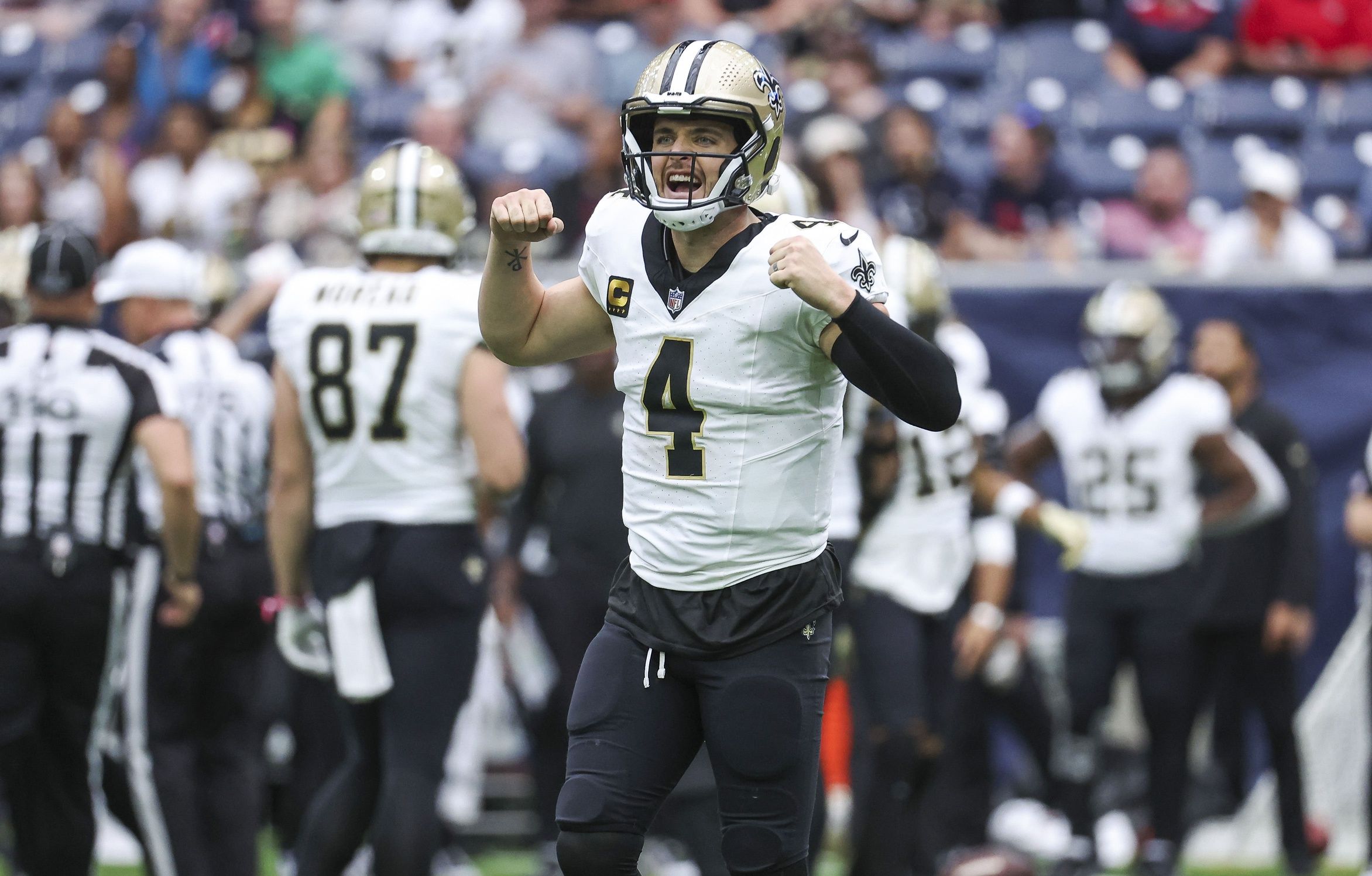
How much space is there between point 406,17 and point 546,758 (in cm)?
563

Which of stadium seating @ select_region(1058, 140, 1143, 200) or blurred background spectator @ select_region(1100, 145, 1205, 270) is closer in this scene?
blurred background spectator @ select_region(1100, 145, 1205, 270)

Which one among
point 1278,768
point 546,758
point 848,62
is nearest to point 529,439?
point 546,758

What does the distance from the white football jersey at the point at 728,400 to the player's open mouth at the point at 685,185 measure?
137 mm

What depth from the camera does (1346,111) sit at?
426 inches

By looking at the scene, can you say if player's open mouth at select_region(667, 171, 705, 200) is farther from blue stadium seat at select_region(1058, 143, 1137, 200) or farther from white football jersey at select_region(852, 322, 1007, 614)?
blue stadium seat at select_region(1058, 143, 1137, 200)

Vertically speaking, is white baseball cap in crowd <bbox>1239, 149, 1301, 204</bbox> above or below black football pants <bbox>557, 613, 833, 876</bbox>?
above

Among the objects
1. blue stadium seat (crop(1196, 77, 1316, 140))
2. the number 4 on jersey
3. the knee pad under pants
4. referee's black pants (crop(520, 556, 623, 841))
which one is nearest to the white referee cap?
referee's black pants (crop(520, 556, 623, 841))

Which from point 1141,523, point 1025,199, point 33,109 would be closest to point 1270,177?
point 1025,199

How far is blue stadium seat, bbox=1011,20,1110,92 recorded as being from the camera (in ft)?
36.4

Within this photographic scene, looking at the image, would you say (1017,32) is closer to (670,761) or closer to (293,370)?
(293,370)

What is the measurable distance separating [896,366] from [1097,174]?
23.4 feet

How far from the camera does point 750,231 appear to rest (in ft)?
12.1

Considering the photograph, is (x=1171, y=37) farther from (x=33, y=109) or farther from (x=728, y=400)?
(x=728, y=400)

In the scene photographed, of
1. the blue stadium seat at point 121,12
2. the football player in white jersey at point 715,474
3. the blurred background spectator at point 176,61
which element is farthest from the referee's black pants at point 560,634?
the blue stadium seat at point 121,12
